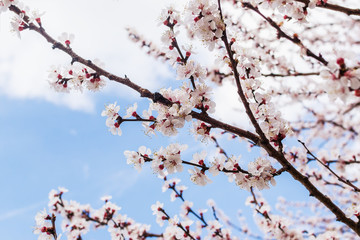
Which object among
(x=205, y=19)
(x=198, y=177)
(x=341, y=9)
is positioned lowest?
(x=198, y=177)

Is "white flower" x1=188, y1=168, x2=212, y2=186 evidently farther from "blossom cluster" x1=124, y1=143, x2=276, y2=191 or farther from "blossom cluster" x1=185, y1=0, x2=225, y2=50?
"blossom cluster" x1=185, y1=0, x2=225, y2=50

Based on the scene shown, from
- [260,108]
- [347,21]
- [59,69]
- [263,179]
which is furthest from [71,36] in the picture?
[347,21]

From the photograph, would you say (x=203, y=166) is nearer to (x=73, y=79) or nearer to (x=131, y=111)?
(x=131, y=111)

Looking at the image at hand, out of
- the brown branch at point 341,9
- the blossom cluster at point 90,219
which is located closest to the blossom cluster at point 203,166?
the brown branch at point 341,9

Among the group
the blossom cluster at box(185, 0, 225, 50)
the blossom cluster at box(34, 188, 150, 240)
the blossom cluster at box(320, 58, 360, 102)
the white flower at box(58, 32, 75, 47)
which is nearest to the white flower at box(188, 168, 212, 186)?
the blossom cluster at box(185, 0, 225, 50)

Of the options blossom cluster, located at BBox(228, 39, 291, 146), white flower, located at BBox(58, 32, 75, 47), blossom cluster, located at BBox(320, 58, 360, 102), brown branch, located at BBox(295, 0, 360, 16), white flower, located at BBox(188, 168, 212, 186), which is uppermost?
white flower, located at BBox(58, 32, 75, 47)

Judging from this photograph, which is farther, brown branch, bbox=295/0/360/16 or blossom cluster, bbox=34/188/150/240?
blossom cluster, bbox=34/188/150/240

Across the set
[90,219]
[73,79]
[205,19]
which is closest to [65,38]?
[73,79]

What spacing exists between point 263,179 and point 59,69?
222 centimetres

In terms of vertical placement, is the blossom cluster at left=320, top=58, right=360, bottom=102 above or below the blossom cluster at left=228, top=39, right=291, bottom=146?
below

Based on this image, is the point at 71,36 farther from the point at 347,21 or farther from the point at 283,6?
the point at 347,21

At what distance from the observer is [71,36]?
2809mm

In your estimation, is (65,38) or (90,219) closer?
(65,38)

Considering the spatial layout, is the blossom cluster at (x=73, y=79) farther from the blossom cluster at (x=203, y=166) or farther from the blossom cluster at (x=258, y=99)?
the blossom cluster at (x=258, y=99)
